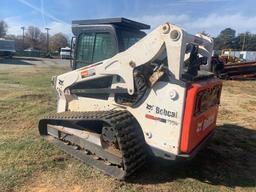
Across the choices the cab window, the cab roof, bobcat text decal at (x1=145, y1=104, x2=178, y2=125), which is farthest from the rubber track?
the cab roof

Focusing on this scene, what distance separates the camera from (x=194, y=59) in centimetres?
445

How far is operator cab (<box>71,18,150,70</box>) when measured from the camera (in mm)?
4705

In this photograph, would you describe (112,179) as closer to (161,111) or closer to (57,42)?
(161,111)

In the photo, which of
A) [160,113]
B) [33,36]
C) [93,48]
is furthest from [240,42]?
[160,113]

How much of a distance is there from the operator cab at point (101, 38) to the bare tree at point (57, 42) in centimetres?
7915

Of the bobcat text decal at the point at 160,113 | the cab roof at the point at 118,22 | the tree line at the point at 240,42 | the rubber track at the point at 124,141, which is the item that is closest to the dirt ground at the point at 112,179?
the rubber track at the point at 124,141

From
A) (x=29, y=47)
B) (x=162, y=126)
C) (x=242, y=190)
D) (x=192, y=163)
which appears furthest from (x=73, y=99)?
(x=29, y=47)

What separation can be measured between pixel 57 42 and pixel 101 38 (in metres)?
82.1

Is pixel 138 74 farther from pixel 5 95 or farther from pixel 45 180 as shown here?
pixel 5 95

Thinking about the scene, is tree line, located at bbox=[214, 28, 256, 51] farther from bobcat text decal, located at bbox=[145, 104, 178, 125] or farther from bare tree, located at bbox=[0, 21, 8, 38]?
bobcat text decal, located at bbox=[145, 104, 178, 125]

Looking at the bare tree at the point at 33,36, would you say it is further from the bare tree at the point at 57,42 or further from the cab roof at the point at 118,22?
the cab roof at the point at 118,22

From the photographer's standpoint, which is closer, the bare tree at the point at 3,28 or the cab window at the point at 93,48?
the cab window at the point at 93,48

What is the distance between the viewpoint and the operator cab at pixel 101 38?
471 cm

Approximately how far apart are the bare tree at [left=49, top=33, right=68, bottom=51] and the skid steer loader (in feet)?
261
